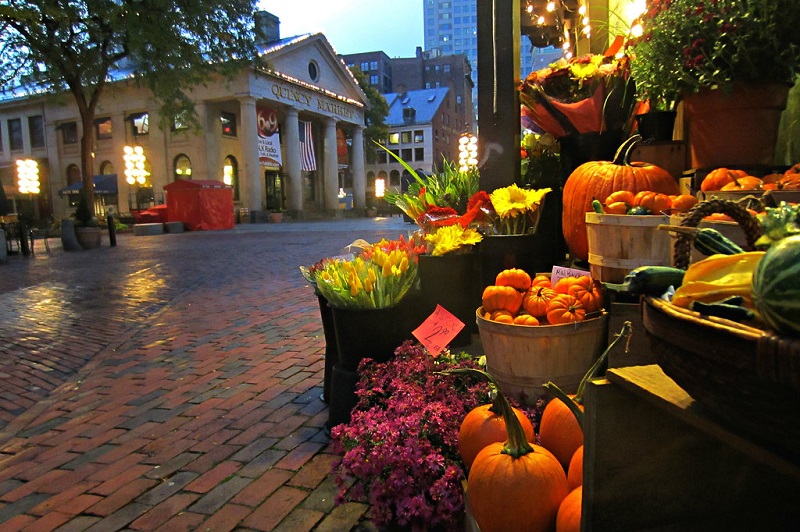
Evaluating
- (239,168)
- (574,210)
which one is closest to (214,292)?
(574,210)

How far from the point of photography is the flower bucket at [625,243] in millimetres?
2160

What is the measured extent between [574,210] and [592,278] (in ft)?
2.07

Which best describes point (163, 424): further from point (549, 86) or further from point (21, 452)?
point (549, 86)

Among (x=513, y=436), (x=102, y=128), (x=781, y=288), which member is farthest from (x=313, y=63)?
(x=781, y=288)

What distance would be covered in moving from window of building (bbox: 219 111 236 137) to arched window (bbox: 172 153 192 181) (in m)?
2.93

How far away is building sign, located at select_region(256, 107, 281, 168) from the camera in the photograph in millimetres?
31312

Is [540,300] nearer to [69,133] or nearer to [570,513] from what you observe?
[570,513]

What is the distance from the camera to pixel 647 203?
229 centimetres

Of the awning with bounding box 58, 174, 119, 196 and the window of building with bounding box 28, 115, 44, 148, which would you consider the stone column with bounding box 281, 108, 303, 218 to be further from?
the window of building with bounding box 28, 115, 44, 148

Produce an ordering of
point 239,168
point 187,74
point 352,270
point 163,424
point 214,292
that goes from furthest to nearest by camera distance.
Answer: point 239,168, point 187,74, point 214,292, point 163,424, point 352,270

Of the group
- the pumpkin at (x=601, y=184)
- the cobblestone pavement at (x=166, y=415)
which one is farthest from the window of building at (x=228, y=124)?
the pumpkin at (x=601, y=184)

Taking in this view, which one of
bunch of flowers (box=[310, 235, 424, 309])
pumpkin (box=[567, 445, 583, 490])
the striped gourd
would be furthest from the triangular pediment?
the striped gourd

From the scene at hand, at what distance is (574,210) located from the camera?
293 cm

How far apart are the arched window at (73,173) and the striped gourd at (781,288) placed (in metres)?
42.7
